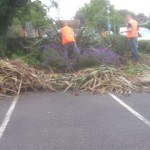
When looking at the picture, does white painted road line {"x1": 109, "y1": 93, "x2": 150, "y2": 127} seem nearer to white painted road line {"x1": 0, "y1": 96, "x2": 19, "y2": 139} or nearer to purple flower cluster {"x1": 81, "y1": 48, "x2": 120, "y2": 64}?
white painted road line {"x1": 0, "y1": 96, "x2": 19, "y2": 139}

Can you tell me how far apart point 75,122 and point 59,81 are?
428cm

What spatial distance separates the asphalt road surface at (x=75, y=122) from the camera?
23.2ft

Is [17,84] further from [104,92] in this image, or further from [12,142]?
[12,142]

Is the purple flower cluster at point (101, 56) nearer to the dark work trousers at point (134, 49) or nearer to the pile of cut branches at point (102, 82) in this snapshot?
the dark work trousers at point (134, 49)

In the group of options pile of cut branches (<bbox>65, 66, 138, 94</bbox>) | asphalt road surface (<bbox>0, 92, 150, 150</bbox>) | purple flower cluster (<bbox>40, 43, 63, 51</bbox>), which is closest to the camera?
asphalt road surface (<bbox>0, 92, 150, 150</bbox>)

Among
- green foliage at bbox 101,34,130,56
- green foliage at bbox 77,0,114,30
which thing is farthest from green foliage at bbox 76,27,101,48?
green foliage at bbox 77,0,114,30

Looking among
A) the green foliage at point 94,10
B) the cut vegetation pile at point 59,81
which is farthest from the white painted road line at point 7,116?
the green foliage at point 94,10

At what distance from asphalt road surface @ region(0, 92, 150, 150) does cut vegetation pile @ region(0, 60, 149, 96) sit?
0.41 metres

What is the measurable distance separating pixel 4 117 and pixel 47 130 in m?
1.50

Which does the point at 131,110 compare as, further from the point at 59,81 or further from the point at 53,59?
the point at 53,59

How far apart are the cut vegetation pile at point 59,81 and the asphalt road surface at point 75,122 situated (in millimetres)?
406

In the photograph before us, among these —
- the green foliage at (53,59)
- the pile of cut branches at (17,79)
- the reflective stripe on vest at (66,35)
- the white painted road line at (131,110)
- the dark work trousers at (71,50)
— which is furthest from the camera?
the reflective stripe on vest at (66,35)

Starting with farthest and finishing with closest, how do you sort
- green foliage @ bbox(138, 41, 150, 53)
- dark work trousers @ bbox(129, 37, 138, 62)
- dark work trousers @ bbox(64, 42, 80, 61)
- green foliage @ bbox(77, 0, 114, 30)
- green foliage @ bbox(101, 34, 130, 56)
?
green foliage @ bbox(77, 0, 114, 30) → green foliage @ bbox(138, 41, 150, 53) → green foliage @ bbox(101, 34, 130, 56) → dark work trousers @ bbox(129, 37, 138, 62) → dark work trousers @ bbox(64, 42, 80, 61)

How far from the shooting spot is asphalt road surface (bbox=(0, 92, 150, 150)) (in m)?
7.07
